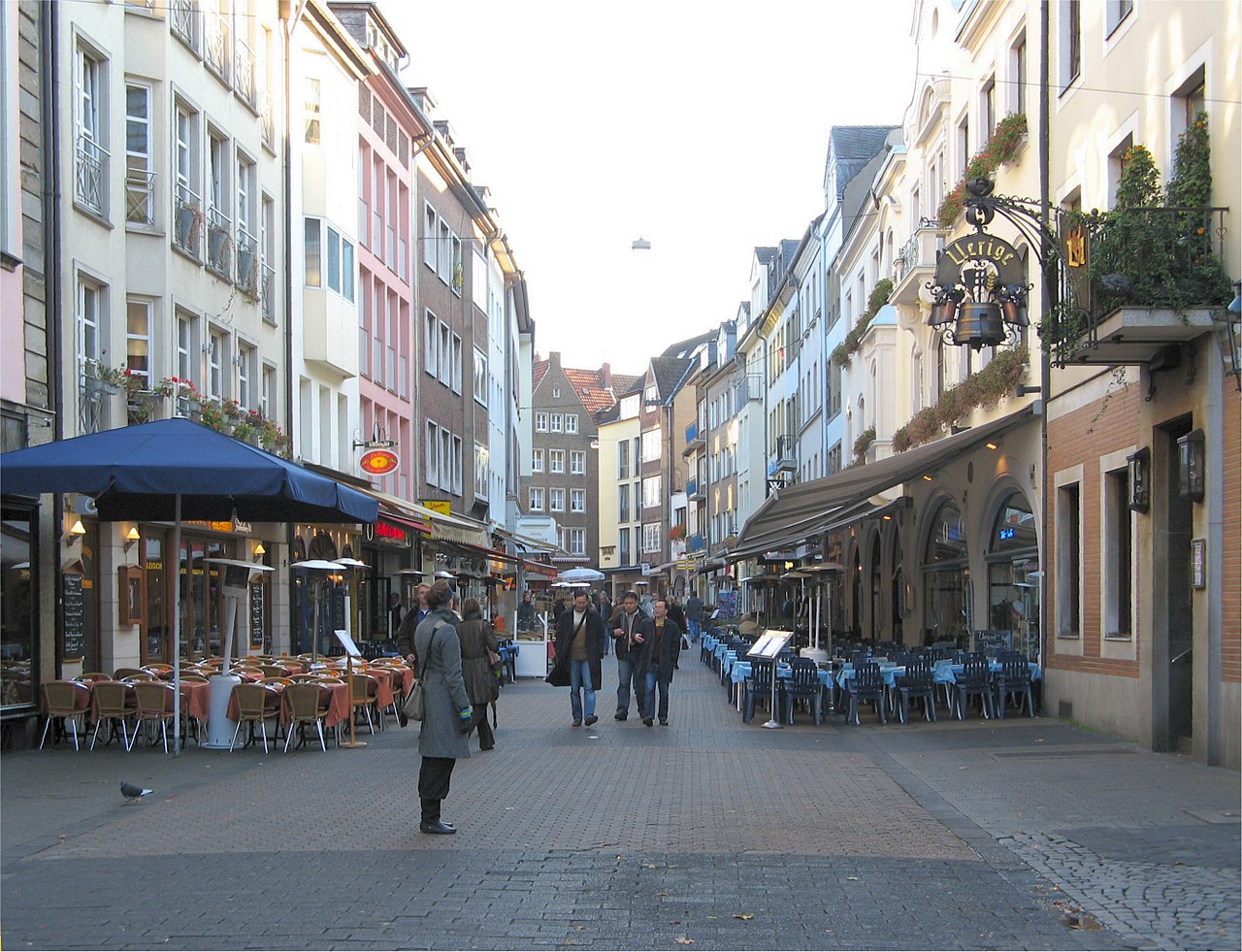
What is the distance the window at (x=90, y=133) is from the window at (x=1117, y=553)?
12596mm

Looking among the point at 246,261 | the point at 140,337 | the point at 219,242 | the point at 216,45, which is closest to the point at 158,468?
the point at 140,337

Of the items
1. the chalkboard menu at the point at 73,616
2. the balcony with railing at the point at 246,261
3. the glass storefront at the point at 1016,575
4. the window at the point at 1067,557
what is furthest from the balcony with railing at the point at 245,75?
the window at the point at 1067,557

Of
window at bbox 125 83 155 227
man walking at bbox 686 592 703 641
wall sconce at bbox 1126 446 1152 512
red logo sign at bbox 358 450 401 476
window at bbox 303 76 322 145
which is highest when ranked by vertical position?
window at bbox 303 76 322 145

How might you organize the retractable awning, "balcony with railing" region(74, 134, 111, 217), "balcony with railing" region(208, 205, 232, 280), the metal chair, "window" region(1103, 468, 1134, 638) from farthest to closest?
"balcony with railing" region(208, 205, 232, 280), the retractable awning, the metal chair, "balcony with railing" region(74, 134, 111, 217), "window" region(1103, 468, 1134, 638)

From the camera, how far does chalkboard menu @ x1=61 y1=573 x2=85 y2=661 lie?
16.8 m

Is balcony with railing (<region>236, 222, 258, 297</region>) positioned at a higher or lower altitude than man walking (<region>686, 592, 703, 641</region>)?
higher

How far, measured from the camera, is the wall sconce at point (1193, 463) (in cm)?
1339

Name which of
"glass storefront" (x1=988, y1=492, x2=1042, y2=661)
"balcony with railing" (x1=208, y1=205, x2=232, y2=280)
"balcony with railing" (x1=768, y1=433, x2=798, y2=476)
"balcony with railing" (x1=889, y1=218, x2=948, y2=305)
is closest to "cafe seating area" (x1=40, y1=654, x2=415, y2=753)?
"balcony with railing" (x1=208, y1=205, x2=232, y2=280)

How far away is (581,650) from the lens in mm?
18734

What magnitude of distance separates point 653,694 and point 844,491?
5433 millimetres

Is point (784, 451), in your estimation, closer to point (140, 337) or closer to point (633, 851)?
point (140, 337)

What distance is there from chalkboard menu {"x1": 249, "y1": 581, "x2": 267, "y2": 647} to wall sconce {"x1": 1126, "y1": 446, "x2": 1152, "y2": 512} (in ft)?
49.9

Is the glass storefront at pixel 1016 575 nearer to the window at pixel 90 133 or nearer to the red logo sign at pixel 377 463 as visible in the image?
the red logo sign at pixel 377 463

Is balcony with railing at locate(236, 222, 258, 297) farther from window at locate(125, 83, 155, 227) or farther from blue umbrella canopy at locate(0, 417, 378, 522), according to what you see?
blue umbrella canopy at locate(0, 417, 378, 522)
